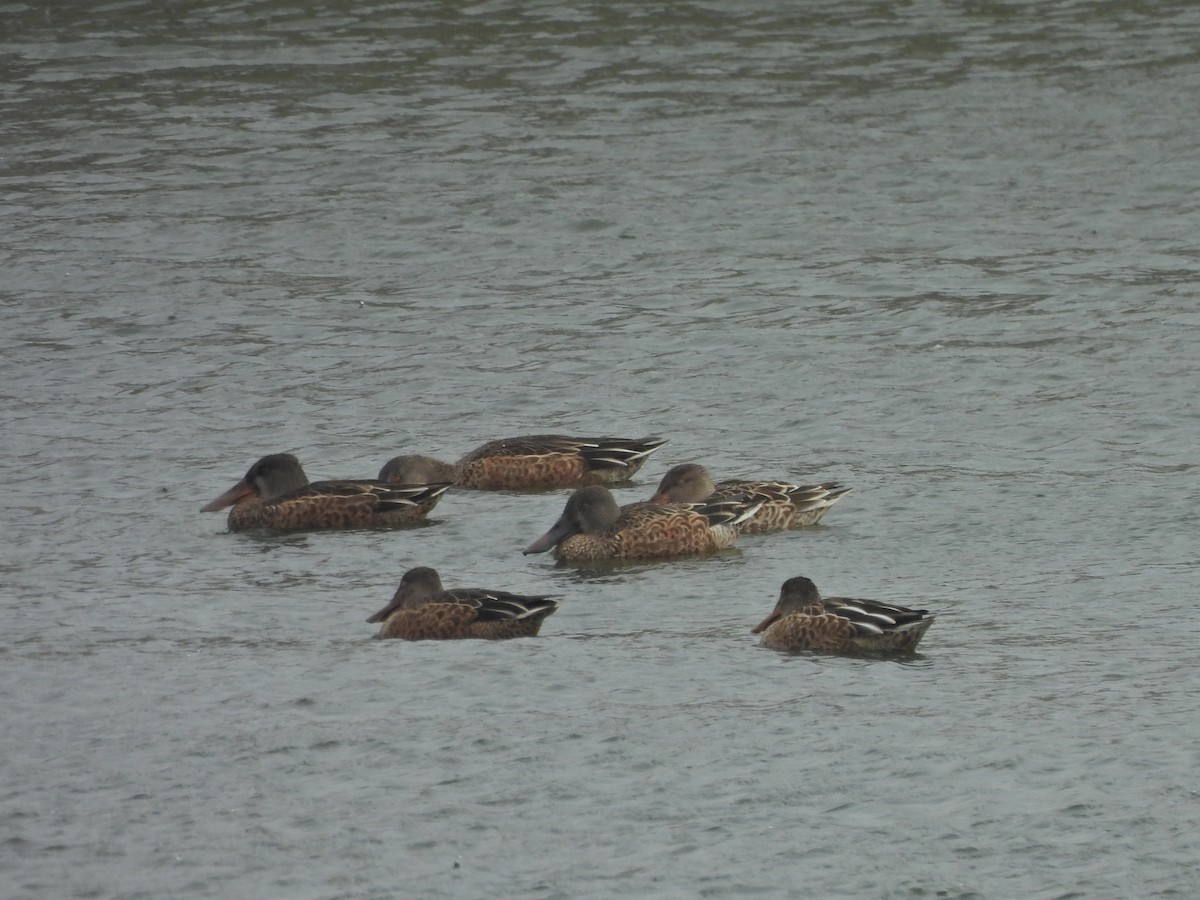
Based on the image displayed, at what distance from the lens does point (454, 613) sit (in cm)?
1023

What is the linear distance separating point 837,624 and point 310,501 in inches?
142

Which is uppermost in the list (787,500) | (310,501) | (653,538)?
(310,501)

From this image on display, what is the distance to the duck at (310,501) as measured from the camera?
12.3m

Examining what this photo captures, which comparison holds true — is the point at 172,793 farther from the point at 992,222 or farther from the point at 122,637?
the point at 992,222

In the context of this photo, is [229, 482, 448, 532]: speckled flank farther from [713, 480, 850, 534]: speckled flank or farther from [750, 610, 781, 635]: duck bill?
[750, 610, 781, 635]: duck bill

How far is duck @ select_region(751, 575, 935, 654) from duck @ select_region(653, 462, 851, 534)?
6.43 feet

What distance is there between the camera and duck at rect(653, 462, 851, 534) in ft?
39.4

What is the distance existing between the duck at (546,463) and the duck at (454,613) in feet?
8.63

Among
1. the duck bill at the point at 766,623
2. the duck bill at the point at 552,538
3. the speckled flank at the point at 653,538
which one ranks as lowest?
the speckled flank at the point at 653,538

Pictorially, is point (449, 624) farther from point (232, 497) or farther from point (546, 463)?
point (546, 463)

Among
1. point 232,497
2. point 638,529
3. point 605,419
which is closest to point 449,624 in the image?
point 638,529

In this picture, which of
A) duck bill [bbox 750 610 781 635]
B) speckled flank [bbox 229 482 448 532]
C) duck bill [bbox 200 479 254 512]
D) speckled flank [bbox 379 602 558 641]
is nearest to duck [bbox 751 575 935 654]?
duck bill [bbox 750 610 781 635]

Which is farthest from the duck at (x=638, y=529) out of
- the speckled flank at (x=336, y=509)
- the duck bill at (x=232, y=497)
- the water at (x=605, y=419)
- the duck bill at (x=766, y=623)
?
the duck bill at (x=766, y=623)

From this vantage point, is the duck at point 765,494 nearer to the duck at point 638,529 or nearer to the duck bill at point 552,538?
the duck at point 638,529
